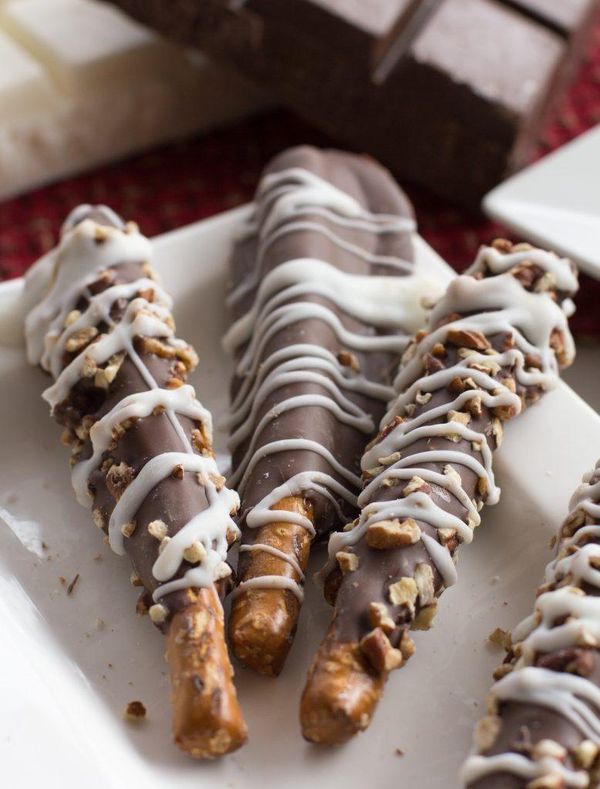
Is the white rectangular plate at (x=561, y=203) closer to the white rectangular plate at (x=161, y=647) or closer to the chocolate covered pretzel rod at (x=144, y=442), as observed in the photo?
the white rectangular plate at (x=161, y=647)

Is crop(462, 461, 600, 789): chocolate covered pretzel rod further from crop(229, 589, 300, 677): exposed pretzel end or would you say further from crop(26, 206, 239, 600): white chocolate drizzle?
crop(26, 206, 239, 600): white chocolate drizzle

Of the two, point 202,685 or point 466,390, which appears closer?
point 202,685

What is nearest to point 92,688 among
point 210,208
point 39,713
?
point 39,713

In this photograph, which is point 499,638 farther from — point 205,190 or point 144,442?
point 205,190

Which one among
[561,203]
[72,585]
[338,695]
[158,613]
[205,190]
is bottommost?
[205,190]

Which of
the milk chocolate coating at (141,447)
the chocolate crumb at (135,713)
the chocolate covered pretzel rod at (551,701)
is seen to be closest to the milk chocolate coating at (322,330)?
the milk chocolate coating at (141,447)

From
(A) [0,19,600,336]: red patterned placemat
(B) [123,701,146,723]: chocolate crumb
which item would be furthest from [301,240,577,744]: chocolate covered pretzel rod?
A: (A) [0,19,600,336]: red patterned placemat

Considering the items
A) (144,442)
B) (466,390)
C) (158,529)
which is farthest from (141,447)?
(466,390)
